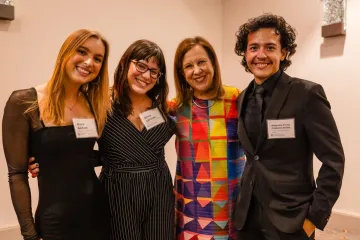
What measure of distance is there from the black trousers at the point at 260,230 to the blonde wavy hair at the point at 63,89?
2.90ft

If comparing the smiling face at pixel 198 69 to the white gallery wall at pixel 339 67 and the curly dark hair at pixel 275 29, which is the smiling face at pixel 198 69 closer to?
the curly dark hair at pixel 275 29

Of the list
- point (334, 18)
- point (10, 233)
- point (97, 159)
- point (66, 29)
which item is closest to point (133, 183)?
point (97, 159)

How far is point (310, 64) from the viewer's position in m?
3.66

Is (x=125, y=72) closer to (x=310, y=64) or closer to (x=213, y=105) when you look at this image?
(x=213, y=105)

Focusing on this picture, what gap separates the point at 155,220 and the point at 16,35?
223 cm

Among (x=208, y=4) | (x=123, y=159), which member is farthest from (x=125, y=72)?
(x=208, y=4)

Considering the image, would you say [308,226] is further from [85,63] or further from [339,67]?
[339,67]

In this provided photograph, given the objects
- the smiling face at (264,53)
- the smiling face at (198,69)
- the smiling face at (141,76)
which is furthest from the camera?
the smiling face at (198,69)

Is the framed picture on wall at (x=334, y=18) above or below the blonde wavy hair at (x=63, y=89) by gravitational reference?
above

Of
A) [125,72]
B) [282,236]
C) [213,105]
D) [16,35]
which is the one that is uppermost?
[16,35]

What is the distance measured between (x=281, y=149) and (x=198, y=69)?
0.70 meters

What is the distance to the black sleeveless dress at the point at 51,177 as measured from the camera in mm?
1384

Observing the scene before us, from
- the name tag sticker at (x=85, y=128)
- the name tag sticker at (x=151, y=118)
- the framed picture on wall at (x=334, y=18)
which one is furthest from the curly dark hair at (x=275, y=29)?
the framed picture on wall at (x=334, y=18)

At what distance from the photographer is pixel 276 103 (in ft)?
5.20
